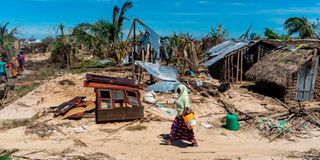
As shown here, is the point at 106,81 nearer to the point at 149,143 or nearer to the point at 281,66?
the point at 149,143

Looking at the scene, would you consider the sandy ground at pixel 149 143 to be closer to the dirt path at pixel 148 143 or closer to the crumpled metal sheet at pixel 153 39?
the dirt path at pixel 148 143

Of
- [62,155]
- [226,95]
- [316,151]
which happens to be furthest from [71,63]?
[316,151]

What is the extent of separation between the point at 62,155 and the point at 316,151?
5.75 meters

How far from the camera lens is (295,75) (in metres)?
12.6

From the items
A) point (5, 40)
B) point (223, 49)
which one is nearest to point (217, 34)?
point (223, 49)

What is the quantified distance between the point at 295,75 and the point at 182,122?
22.6 ft

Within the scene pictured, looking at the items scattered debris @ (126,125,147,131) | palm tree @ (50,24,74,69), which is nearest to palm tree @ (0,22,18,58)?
palm tree @ (50,24,74,69)

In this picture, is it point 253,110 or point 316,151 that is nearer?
point 316,151

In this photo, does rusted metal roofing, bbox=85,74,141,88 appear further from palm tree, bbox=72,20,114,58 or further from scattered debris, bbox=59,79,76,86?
palm tree, bbox=72,20,114,58

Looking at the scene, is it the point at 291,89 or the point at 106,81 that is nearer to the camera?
the point at 106,81

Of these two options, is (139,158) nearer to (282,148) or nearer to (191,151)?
(191,151)

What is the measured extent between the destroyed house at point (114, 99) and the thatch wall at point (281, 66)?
5857 millimetres

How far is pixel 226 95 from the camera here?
13.2m

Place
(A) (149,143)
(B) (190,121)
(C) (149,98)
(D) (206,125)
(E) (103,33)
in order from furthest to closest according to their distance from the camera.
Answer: (E) (103,33), (C) (149,98), (D) (206,125), (A) (149,143), (B) (190,121)
